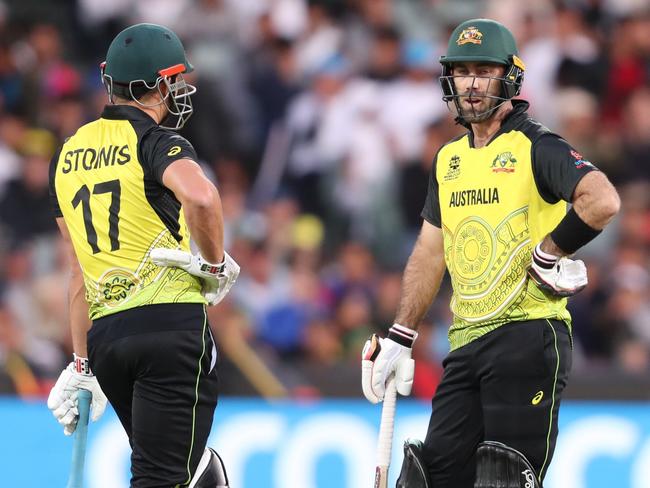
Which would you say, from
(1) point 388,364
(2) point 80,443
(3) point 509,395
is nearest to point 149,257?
(2) point 80,443

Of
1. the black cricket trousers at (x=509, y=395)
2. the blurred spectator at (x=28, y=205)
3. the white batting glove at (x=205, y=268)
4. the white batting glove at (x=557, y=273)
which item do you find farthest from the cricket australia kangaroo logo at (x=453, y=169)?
the blurred spectator at (x=28, y=205)

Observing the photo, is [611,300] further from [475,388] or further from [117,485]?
[475,388]

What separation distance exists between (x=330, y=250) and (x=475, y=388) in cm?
592

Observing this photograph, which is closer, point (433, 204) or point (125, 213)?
point (125, 213)

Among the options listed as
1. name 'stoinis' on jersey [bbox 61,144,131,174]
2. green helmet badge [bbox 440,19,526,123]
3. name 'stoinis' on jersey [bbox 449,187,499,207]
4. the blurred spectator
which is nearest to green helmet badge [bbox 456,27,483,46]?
green helmet badge [bbox 440,19,526,123]

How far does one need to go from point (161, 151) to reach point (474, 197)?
140cm

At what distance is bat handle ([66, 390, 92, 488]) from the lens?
6293 millimetres

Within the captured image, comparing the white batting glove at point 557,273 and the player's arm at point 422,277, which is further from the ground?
the player's arm at point 422,277

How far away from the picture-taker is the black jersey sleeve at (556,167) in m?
5.68

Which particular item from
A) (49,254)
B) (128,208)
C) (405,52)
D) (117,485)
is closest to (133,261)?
(128,208)

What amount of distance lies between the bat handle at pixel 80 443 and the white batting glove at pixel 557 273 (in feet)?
7.19

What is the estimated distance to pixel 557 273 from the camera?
579 centimetres

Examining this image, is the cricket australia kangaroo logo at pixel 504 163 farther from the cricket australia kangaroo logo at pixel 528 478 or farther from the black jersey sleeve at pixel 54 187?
the black jersey sleeve at pixel 54 187

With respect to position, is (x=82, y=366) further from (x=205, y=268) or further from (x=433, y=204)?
(x=433, y=204)
